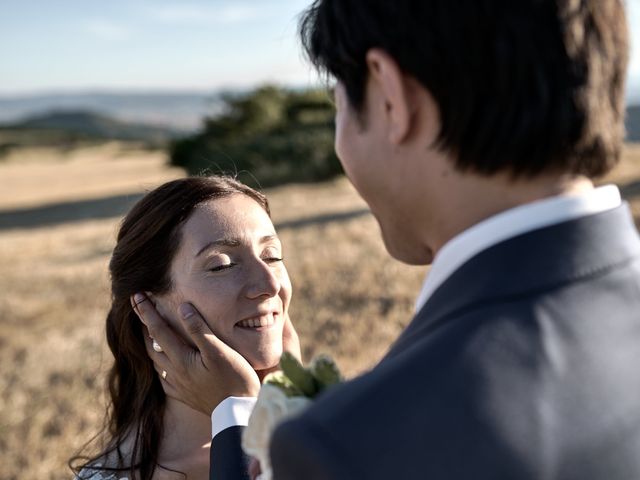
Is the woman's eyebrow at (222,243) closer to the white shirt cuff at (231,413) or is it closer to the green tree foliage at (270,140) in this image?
the white shirt cuff at (231,413)

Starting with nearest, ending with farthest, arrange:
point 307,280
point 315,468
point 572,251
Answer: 1. point 315,468
2. point 572,251
3. point 307,280

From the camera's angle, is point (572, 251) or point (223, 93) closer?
point (572, 251)

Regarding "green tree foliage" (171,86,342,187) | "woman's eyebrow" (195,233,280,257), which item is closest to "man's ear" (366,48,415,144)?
"woman's eyebrow" (195,233,280,257)

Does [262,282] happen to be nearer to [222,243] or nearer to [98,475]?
[222,243]

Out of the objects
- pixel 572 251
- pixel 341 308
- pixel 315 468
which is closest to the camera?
pixel 315 468

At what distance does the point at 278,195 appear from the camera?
743 inches

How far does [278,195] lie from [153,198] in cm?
1593

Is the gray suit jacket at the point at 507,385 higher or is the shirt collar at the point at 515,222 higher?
the shirt collar at the point at 515,222

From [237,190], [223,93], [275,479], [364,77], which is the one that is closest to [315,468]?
[275,479]

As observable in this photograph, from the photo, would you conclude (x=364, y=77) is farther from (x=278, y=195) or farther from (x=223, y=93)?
(x=223, y=93)

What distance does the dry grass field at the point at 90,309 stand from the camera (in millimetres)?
6688

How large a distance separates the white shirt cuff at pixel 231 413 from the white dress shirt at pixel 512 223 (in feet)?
2.70

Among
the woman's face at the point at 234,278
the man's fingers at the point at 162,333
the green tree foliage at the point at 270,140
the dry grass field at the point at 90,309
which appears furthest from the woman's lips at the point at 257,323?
the green tree foliage at the point at 270,140

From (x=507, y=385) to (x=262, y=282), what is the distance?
5.42 feet
